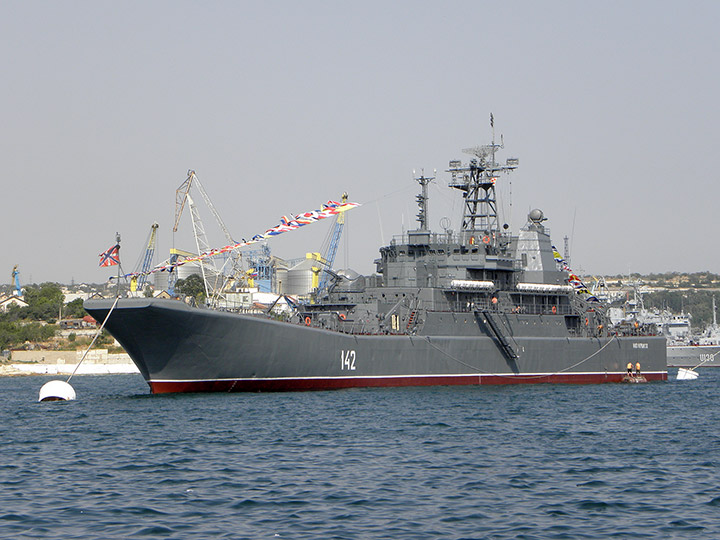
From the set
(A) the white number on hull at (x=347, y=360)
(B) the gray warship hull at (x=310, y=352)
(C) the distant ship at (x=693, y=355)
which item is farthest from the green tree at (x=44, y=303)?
(A) the white number on hull at (x=347, y=360)

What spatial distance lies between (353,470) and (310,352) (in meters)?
18.3

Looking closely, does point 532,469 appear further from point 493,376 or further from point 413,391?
point 493,376

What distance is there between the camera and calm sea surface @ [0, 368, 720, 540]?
55.2 ft

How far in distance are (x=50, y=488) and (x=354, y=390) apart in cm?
2280

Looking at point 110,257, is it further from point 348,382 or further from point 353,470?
point 353,470

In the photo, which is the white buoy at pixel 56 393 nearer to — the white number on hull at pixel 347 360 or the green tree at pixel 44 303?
the white number on hull at pixel 347 360

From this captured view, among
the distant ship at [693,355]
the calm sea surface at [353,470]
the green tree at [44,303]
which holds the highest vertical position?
the green tree at [44,303]

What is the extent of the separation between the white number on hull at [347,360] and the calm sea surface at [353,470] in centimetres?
461

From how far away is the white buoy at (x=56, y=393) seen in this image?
130 ft

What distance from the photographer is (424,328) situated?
147 feet

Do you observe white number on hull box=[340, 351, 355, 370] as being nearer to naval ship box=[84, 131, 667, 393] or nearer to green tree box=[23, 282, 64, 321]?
naval ship box=[84, 131, 667, 393]

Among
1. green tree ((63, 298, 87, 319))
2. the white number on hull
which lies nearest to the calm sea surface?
→ the white number on hull

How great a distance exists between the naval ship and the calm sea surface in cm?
243

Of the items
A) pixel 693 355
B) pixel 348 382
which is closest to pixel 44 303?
pixel 693 355
